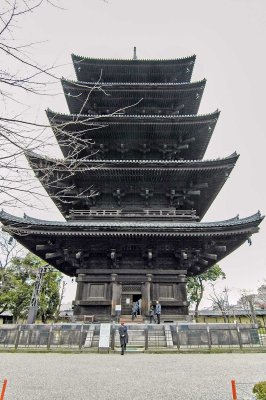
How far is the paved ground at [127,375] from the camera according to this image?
17.1 ft

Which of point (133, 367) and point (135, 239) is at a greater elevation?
point (135, 239)

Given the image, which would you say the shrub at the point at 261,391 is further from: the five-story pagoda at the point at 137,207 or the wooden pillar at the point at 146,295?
the wooden pillar at the point at 146,295

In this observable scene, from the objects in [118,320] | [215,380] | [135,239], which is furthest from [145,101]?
[215,380]

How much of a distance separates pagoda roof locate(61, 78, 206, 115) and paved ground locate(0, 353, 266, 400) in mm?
14376

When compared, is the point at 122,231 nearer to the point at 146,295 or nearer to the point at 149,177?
the point at 146,295

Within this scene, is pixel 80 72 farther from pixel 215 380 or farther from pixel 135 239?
pixel 215 380

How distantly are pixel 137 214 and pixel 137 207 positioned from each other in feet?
1.85

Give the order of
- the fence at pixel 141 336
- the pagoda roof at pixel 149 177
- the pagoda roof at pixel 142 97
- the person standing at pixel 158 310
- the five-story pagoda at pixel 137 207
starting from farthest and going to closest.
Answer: the pagoda roof at pixel 142 97
the pagoda roof at pixel 149 177
the five-story pagoda at pixel 137 207
the person standing at pixel 158 310
the fence at pixel 141 336

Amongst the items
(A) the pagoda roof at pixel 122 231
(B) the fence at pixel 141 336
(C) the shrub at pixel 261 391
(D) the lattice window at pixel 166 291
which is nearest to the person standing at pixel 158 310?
(D) the lattice window at pixel 166 291

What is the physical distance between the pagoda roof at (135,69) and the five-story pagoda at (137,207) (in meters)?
0.10

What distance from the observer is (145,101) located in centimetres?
1852

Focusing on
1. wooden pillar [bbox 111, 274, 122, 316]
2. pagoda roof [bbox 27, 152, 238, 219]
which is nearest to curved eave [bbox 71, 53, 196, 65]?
pagoda roof [bbox 27, 152, 238, 219]

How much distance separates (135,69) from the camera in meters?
19.3

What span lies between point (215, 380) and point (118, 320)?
22.5ft
